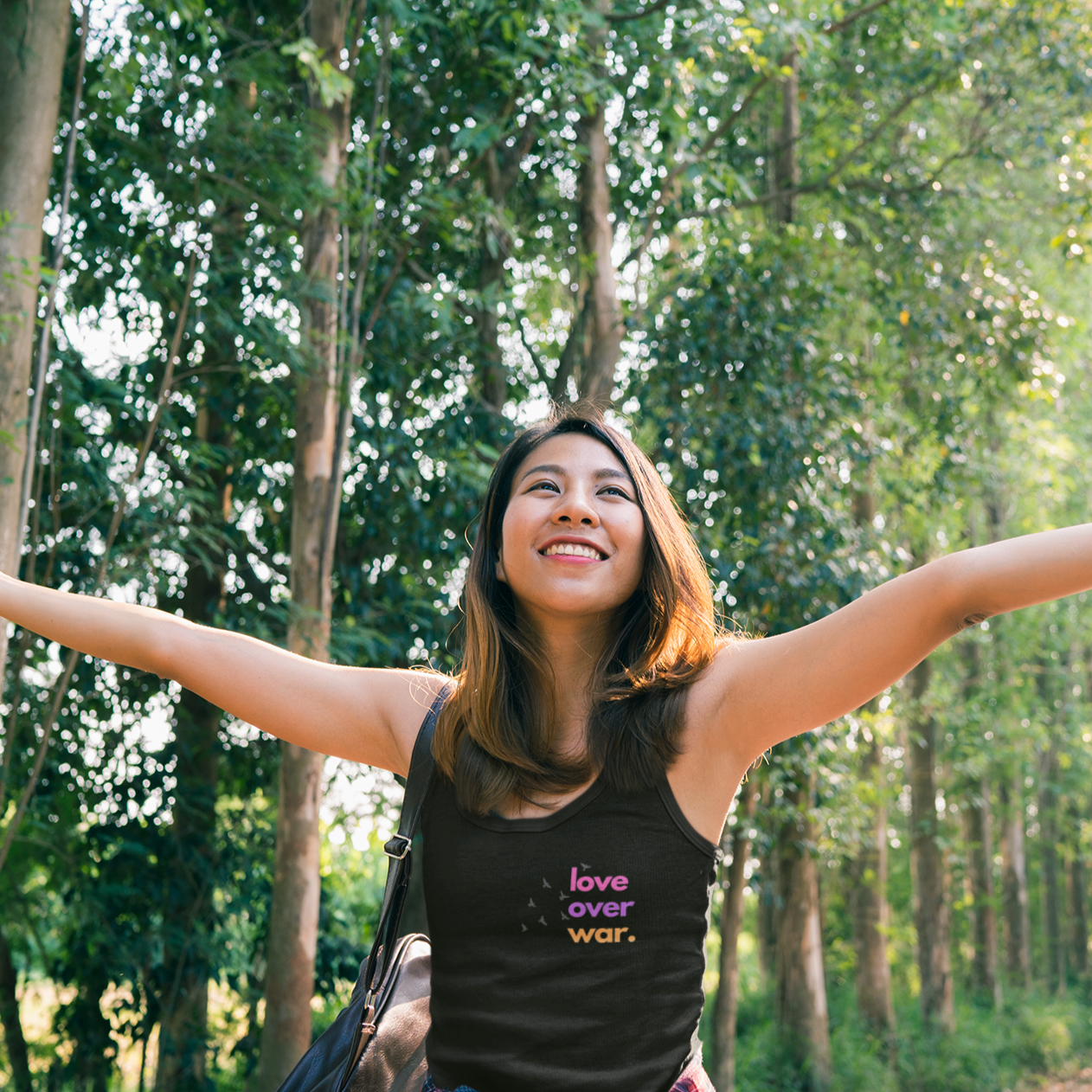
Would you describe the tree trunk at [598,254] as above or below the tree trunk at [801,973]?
above

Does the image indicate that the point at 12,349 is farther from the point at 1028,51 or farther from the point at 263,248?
the point at 1028,51

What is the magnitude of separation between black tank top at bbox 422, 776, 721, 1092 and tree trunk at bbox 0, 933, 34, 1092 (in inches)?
219

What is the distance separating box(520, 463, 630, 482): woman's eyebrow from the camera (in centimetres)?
194

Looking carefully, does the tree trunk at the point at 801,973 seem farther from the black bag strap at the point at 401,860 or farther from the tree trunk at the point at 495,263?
the black bag strap at the point at 401,860

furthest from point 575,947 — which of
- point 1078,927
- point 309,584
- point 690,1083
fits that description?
point 1078,927

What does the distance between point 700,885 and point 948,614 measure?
55cm

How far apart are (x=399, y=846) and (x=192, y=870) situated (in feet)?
17.3

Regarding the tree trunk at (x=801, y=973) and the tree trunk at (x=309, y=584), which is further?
the tree trunk at (x=801, y=973)

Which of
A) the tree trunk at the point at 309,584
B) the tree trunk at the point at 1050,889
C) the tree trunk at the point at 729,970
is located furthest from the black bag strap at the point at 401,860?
the tree trunk at the point at 1050,889

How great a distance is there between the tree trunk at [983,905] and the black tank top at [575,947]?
1546 centimetres

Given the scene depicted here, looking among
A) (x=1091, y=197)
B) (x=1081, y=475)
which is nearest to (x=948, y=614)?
(x=1091, y=197)

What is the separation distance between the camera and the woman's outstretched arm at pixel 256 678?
1891 millimetres

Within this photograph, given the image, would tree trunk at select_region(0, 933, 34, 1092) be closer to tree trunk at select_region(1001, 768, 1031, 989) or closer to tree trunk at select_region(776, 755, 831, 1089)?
tree trunk at select_region(776, 755, 831, 1089)

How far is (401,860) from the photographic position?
1.73m
